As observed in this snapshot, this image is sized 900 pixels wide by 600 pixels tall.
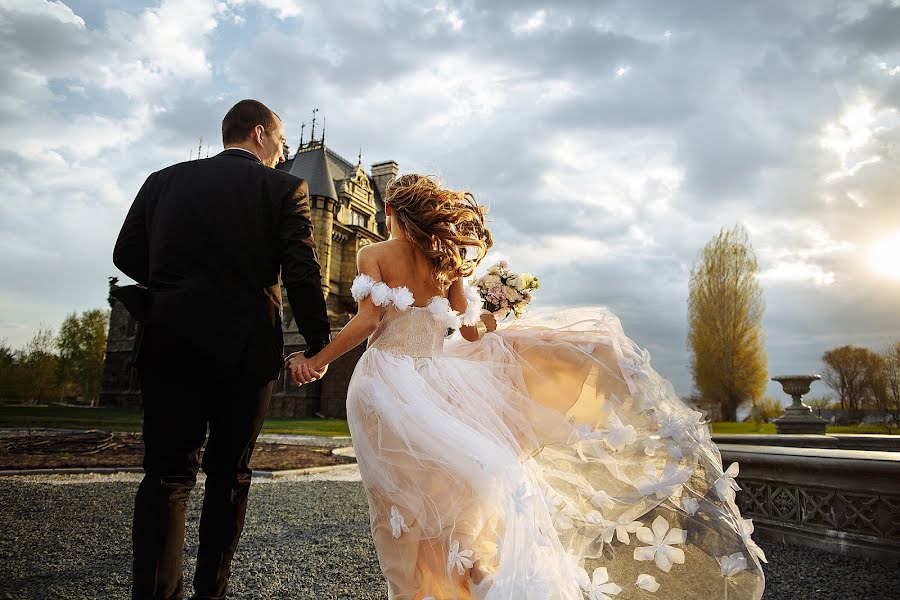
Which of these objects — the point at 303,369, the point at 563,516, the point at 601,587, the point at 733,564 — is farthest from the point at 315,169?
the point at 733,564

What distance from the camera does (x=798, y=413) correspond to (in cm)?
1393

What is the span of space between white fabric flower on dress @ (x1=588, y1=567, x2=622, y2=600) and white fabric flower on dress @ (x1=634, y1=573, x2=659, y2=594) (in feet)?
0.39

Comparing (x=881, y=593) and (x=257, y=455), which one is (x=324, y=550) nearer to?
(x=881, y=593)

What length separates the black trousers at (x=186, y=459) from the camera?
8.21 ft

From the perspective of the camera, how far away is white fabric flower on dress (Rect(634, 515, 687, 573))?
272 centimetres

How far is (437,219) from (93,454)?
1069 cm

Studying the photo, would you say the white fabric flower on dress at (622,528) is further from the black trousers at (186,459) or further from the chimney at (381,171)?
the chimney at (381,171)

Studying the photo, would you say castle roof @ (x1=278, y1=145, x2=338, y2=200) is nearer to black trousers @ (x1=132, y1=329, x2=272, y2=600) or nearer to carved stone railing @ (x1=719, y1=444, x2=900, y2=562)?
carved stone railing @ (x1=719, y1=444, x2=900, y2=562)

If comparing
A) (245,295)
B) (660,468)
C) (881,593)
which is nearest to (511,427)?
(660,468)

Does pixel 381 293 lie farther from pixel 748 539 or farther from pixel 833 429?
pixel 833 429

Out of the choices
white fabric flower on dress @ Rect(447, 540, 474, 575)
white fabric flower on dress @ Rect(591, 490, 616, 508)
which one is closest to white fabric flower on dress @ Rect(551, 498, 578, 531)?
white fabric flower on dress @ Rect(591, 490, 616, 508)

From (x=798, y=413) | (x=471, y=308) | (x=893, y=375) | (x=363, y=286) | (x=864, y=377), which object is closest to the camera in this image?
(x=363, y=286)

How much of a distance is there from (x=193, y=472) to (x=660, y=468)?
2483mm

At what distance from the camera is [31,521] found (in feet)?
16.7
